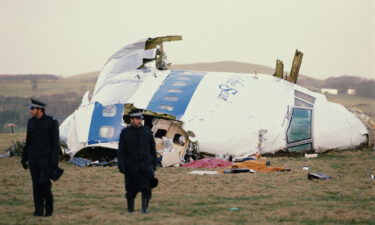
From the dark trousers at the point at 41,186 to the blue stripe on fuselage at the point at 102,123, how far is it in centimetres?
1047

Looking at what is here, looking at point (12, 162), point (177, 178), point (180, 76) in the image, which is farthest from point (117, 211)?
point (180, 76)

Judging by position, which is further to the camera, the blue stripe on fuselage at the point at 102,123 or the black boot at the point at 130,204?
the blue stripe on fuselage at the point at 102,123

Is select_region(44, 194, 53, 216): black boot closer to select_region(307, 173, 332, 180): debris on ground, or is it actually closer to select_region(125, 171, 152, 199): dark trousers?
select_region(125, 171, 152, 199): dark trousers

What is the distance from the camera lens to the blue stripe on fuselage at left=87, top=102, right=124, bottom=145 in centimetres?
2345

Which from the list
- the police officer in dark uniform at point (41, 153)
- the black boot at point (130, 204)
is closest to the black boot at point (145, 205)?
the black boot at point (130, 204)

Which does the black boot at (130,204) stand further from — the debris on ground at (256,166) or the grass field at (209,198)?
the debris on ground at (256,166)

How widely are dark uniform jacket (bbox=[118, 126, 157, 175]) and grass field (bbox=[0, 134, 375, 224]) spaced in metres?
0.78

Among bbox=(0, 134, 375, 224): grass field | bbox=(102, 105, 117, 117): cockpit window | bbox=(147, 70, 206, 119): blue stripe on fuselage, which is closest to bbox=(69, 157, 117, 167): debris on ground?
bbox=(0, 134, 375, 224): grass field

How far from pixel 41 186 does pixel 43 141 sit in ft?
2.45

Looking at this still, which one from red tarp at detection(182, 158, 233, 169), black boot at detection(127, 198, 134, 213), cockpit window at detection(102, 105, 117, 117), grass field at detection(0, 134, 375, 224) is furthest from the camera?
cockpit window at detection(102, 105, 117, 117)

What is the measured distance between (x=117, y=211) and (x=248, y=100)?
13.1 metres

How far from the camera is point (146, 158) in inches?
516

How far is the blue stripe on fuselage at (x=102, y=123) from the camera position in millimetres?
23453

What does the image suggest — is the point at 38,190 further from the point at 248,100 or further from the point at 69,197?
the point at 248,100
